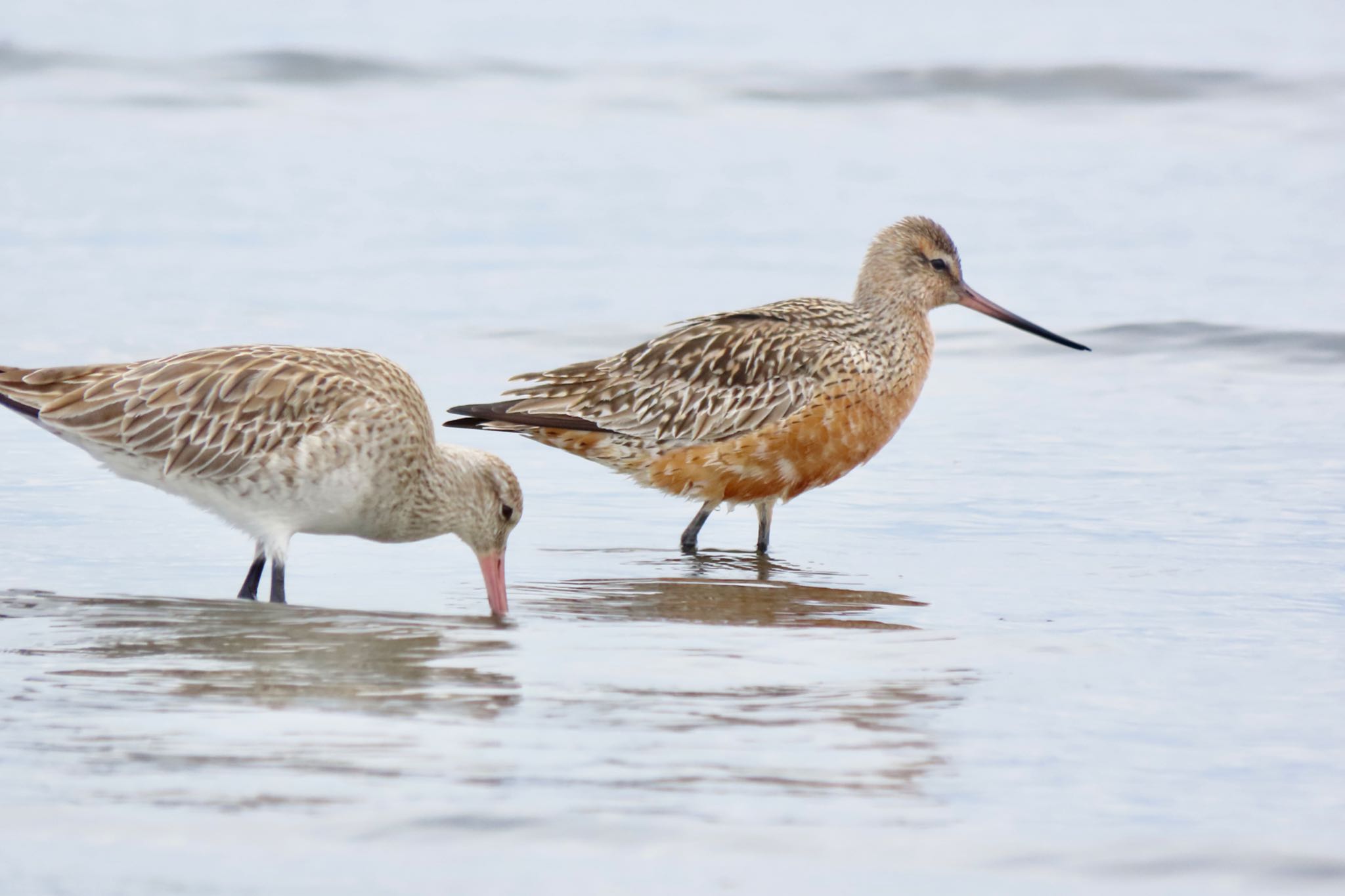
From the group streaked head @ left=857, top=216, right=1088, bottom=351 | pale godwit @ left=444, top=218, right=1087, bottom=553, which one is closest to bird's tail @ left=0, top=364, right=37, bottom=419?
pale godwit @ left=444, top=218, right=1087, bottom=553

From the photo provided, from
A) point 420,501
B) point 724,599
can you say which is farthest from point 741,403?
point 420,501

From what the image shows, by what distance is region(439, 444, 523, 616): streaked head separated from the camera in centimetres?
721

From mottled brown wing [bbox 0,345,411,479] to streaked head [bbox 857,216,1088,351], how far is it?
2.81 meters

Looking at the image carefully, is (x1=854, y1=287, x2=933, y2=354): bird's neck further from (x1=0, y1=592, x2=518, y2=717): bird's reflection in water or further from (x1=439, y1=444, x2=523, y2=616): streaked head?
(x1=0, y1=592, x2=518, y2=717): bird's reflection in water

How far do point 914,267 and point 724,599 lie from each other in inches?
103

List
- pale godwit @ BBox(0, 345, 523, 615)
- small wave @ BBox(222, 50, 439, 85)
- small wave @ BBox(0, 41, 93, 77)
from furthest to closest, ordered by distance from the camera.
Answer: small wave @ BBox(0, 41, 93, 77), small wave @ BBox(222, 50, 439, 85), pale godwit @ BBox(0, 345, 523, 615)

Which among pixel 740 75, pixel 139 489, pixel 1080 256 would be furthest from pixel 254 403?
pixel 740 75

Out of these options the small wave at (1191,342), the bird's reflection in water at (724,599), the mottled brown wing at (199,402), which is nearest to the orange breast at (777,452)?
the bird's reflection in water at (724,599)

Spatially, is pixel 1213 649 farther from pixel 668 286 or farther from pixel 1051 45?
pixel 1051 45

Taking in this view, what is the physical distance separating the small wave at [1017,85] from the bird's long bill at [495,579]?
13.4 metres

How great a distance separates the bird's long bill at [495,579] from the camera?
22.9 ft

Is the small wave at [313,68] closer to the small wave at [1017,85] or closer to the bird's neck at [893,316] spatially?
the small wave at [1017,85]

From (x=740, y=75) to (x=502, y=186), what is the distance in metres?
5.19

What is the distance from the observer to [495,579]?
7.14m
